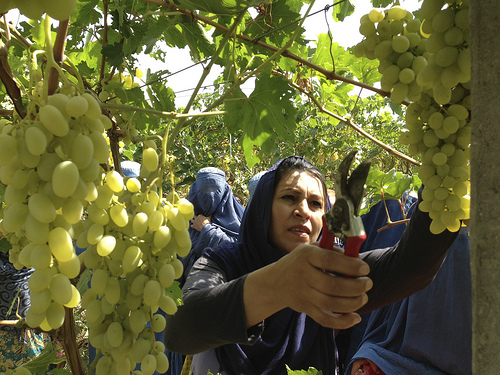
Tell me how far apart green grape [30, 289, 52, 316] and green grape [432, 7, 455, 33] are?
606 mm

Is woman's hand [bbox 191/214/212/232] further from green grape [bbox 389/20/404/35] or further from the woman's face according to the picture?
green grape [bbox 389/20/404/35]

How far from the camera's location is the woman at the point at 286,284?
0.77 metres

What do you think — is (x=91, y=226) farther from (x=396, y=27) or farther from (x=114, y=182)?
(x=396, y=27)

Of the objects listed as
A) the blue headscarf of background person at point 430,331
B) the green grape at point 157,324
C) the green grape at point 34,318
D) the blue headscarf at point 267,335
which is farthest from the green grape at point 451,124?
the blue headscarf at point 267,335

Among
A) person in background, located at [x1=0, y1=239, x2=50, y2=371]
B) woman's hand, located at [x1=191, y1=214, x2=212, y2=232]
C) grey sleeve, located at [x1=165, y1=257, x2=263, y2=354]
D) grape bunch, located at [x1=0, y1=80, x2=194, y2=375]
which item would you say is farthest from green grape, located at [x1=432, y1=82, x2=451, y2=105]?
woman's hand, located at [x1=191, y1=214, x2=212, y2=232]

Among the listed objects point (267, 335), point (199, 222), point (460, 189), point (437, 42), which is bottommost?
point (267, 335)

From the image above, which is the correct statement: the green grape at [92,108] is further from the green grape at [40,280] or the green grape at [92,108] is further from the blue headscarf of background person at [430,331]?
the blue headscarf of background person at [430,331]

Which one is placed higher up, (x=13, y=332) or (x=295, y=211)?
(x=295, y=211)

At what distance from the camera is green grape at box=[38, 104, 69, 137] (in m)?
0.46

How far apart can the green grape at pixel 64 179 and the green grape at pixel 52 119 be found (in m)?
0.04

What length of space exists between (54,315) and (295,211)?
1310mm

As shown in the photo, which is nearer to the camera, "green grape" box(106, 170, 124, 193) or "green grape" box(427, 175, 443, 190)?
"green grape" box(106, 170, 124, 193)

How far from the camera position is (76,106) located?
484mm

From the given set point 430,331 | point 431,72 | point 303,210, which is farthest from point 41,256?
point 430,331
